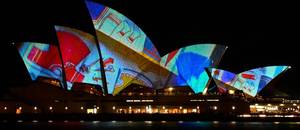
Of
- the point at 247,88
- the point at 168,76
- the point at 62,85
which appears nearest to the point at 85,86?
the point at 62,85

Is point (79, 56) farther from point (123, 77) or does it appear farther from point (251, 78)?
point (251, 78)

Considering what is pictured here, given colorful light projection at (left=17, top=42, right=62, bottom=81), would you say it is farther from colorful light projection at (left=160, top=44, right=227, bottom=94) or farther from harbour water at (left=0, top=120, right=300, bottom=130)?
colorful light projection at (left=160, top=44, right=227, bottom=94)

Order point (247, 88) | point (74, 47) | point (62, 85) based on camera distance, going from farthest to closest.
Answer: point (247, 88), point (62, 85), point (74, 47)

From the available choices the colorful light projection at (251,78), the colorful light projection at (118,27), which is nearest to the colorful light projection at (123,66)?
the colorful light projection at (118,27)

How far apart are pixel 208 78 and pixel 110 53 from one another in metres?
11.9

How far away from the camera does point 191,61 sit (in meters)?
52.6

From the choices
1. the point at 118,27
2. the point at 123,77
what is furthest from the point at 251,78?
the point at 118,27

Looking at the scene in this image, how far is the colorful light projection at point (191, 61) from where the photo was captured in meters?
52.2

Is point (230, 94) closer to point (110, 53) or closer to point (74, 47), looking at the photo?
point (110, 53)

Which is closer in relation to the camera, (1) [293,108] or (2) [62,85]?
(2) [62,85]

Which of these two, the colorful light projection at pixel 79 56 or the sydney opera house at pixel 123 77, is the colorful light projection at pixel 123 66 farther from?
the colorful light projection at pixel 79 56

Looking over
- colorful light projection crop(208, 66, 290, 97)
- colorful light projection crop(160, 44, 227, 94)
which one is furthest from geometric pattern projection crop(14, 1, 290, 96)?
colorful light projection crop(208, 66, 290, 97)

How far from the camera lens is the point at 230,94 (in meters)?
53.7

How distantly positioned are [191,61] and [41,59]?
1584 centimetres
